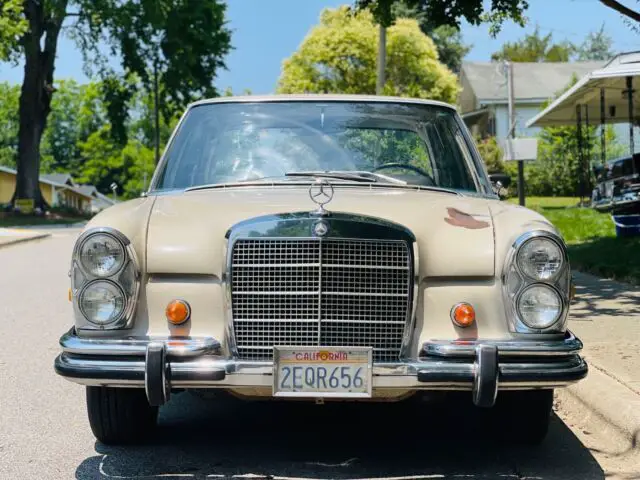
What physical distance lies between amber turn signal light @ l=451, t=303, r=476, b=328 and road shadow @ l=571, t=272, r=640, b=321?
4214mm

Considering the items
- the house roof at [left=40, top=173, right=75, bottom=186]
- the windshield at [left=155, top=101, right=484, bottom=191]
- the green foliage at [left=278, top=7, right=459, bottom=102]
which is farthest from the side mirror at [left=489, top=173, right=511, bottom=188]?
the house roof at [left=40, top=173, right=75, bottom=186]

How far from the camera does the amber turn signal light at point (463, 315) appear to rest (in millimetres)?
4215

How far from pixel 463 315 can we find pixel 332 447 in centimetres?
108

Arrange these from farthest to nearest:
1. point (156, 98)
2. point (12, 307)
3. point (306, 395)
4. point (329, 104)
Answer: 1. point (156, 98)
2. point (12, 307)
3. point (329, 104)
4. point (306, 395)

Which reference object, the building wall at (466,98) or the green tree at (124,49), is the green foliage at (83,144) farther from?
the green tree at (124,49)

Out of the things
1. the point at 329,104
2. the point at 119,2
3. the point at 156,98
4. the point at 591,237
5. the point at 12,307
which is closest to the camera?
the point at 329,104

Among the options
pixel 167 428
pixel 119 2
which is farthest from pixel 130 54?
pixel 167 428

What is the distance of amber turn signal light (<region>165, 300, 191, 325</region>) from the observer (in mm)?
4207

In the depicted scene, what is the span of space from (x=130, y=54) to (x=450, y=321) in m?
36.8

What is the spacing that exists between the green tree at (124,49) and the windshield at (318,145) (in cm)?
3172

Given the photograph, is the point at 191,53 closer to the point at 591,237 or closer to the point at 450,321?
the point at 591,237

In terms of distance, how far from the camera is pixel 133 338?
13.7 feet

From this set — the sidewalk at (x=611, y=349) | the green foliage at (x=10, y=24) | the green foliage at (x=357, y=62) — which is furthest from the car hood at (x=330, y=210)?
the green foliage at (x=357, y=62)

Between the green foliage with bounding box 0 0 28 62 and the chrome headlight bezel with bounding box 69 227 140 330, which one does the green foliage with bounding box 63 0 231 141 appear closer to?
the green foliage with bounding box 0 0 28 62
